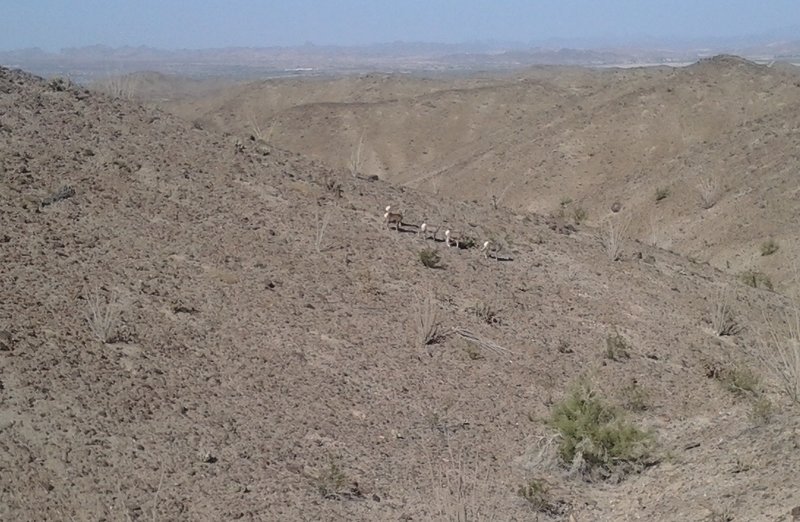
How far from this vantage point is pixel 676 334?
12.7 m

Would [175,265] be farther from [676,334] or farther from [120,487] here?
[676,334]

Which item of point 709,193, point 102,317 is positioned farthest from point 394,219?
point 709,193

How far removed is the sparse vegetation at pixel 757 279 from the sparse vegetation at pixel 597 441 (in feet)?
37.3

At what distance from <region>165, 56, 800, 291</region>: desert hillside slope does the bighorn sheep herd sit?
23.8 ft

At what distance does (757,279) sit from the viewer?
2042 cm

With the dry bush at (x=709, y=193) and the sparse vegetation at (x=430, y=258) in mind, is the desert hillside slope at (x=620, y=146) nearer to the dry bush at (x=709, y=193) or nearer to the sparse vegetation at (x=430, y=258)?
the dry bush at (x=709, y=193)

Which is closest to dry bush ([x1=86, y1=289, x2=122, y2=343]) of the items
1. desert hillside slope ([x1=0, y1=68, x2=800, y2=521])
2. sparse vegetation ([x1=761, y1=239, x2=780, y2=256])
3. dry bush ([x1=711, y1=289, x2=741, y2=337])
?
desert hillside slope ([x1=0, y1=68, x2=800, y2=521])

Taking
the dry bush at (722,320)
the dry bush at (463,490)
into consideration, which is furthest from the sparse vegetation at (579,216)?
the dry bush at (463,490)

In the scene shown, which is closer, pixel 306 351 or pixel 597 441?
pixel 597 441

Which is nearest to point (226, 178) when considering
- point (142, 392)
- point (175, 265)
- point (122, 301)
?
point (175, 265)

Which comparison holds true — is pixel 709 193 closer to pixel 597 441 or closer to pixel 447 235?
pixel 447 235

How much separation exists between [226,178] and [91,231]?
311cm

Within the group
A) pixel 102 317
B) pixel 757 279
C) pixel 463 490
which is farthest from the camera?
pixel 757 279

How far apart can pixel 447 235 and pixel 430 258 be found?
1103mm
